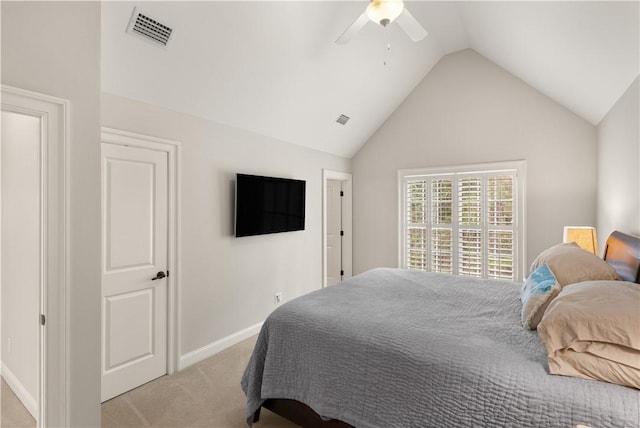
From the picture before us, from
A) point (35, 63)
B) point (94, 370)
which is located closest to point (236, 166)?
point (35, 63)

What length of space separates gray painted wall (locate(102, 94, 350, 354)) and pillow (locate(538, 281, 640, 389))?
276 centimetres

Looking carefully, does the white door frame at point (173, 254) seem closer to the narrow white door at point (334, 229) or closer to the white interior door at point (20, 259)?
the white interior door at point (20, 259)

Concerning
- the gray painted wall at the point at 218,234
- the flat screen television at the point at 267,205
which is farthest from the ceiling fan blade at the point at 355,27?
the flat screen television at the point at 267,205

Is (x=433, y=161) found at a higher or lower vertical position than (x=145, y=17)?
lower

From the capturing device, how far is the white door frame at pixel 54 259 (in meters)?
1.71

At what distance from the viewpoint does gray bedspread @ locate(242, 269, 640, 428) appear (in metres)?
1.28

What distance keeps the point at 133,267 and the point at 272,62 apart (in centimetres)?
218

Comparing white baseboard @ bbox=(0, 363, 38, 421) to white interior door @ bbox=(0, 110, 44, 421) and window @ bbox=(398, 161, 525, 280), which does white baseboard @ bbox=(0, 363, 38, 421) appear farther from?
window @ bbox=(398, 161, 525, 280)

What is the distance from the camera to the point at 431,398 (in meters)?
1.51

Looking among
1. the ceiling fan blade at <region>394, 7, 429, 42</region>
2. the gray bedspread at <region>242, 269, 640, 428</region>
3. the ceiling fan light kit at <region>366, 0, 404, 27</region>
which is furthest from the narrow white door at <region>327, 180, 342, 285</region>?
the ceiling fan light kit at <region>366, 0, 404, 27</region>

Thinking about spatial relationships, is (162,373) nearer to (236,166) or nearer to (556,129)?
(236,166)

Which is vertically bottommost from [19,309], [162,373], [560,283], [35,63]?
[162,373]

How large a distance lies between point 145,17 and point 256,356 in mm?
2389

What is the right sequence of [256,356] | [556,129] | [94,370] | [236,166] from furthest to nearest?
1. [556,129]
2. [236,166]
3. [256,356]
4. [94,370]
